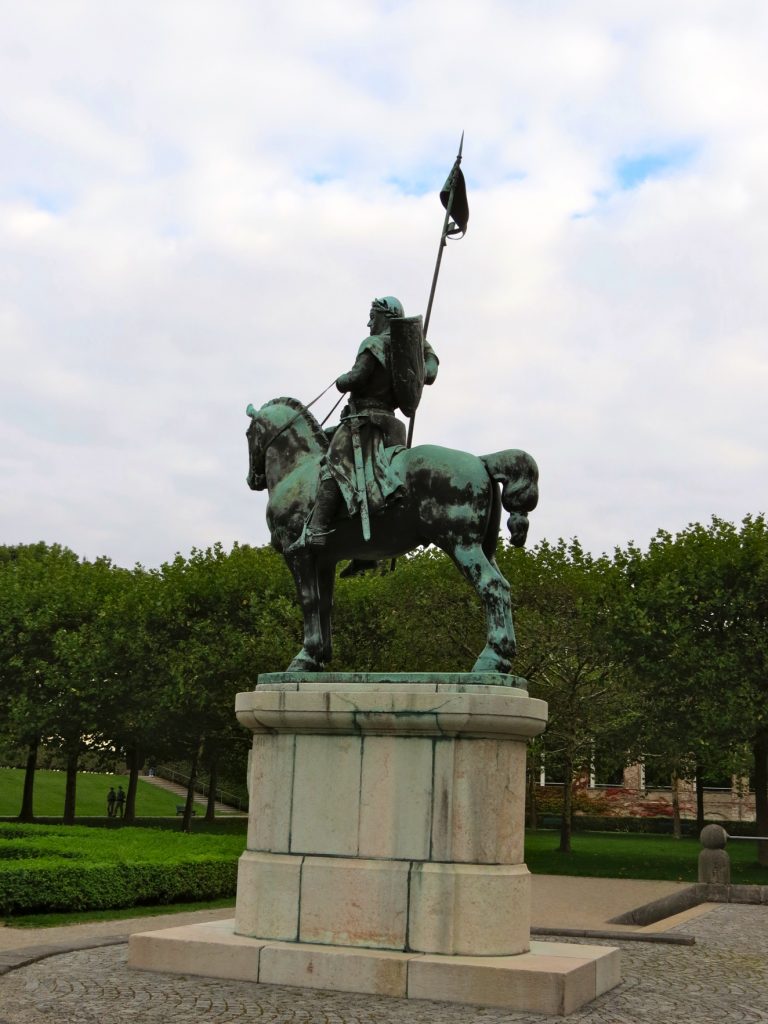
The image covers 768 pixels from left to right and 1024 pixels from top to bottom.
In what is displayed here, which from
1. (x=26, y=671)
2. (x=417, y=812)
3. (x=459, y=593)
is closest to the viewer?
(x=417, y=812)

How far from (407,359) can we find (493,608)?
250 centimetres

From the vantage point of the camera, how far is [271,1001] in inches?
325

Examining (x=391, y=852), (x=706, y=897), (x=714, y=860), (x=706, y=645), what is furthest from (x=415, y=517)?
(x=706, y=645)

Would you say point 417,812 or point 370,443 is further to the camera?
point 370,443

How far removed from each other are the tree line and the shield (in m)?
20.2

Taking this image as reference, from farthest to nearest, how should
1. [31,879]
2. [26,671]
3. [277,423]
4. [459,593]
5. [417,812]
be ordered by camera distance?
[26,671]
[459,593]
[31,879]
[277,423]
[417,812]

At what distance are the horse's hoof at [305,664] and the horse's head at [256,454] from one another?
2.01 m

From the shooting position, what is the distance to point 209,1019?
7.62 m

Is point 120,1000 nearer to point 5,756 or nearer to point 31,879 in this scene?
point 31,879

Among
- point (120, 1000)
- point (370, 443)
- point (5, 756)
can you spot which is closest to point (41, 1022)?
point (120, 1000)

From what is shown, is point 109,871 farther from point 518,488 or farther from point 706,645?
point 706,645

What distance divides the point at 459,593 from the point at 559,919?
46.6 feet

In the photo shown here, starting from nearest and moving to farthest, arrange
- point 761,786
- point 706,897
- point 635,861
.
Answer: point 706,897, point 761,786, point 635,861

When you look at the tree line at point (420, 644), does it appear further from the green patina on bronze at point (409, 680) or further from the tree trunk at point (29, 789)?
the green patina on bronze at point (409, 680)
